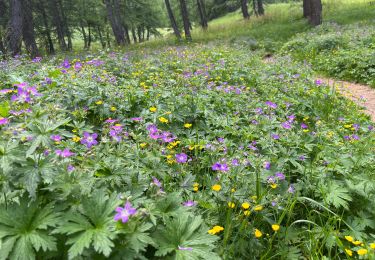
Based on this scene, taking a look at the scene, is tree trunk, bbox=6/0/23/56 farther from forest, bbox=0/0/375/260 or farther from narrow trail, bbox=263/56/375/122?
narrow trail, bbox=263/56/375/122

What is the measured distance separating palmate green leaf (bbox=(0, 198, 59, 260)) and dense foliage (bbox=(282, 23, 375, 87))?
8.63m

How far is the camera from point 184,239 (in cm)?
200

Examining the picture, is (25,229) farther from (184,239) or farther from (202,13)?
(202,13)

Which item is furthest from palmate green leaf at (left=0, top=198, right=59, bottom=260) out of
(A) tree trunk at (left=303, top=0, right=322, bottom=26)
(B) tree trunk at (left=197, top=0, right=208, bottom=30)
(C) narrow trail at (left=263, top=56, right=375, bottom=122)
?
(B) tree trunk at (left=197, top=0, right=208, bottom=30)

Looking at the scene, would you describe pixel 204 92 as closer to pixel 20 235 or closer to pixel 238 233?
pixel 238 233

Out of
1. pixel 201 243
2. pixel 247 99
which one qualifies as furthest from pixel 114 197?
pixel 247 99

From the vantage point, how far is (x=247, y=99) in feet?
18.4

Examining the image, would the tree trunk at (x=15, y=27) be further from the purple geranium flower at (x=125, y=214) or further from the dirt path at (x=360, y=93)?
the purple geranium flower at (x=125, y=214)

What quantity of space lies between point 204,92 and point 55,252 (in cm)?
399

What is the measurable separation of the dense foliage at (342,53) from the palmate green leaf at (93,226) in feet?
27.4

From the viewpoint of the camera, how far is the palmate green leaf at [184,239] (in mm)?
1893

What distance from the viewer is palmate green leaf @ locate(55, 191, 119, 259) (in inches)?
65.4

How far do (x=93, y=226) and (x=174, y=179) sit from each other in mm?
1477

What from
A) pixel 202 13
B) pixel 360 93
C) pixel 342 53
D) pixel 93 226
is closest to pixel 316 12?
pixel 342 53
